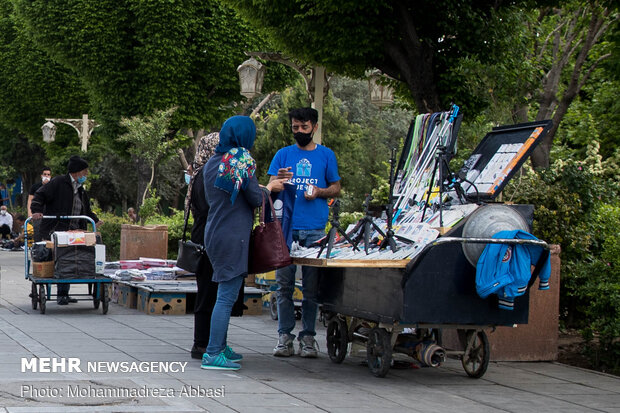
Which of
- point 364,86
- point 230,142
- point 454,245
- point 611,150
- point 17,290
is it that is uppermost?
point 364,86

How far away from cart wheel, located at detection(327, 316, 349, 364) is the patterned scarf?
4.98 ft

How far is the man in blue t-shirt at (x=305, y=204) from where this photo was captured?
27.1 ft

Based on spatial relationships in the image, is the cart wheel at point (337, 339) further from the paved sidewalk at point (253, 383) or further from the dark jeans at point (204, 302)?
the dark jeans at point (204, 302)

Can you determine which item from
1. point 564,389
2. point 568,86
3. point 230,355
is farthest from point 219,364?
point 568,86

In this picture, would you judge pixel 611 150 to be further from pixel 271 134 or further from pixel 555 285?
pixel 271 134

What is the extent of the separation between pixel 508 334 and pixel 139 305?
216 inches

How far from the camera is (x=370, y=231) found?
7.85 m

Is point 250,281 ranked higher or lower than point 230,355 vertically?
higher

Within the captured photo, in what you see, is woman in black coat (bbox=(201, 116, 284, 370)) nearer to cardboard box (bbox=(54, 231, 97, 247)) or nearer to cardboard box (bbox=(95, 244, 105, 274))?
cardboard box (bbox=(54, 231, 97, 247))

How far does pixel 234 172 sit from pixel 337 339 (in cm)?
183

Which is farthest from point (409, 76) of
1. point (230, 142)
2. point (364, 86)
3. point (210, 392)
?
point (364, 86)

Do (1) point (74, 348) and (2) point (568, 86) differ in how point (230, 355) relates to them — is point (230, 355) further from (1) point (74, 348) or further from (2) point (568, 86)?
(2) point (568, 86)

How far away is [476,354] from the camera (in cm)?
761

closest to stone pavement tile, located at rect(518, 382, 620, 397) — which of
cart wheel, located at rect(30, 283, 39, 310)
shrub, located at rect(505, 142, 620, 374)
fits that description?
shrub, located at rect(505, 142, 620, 374)
